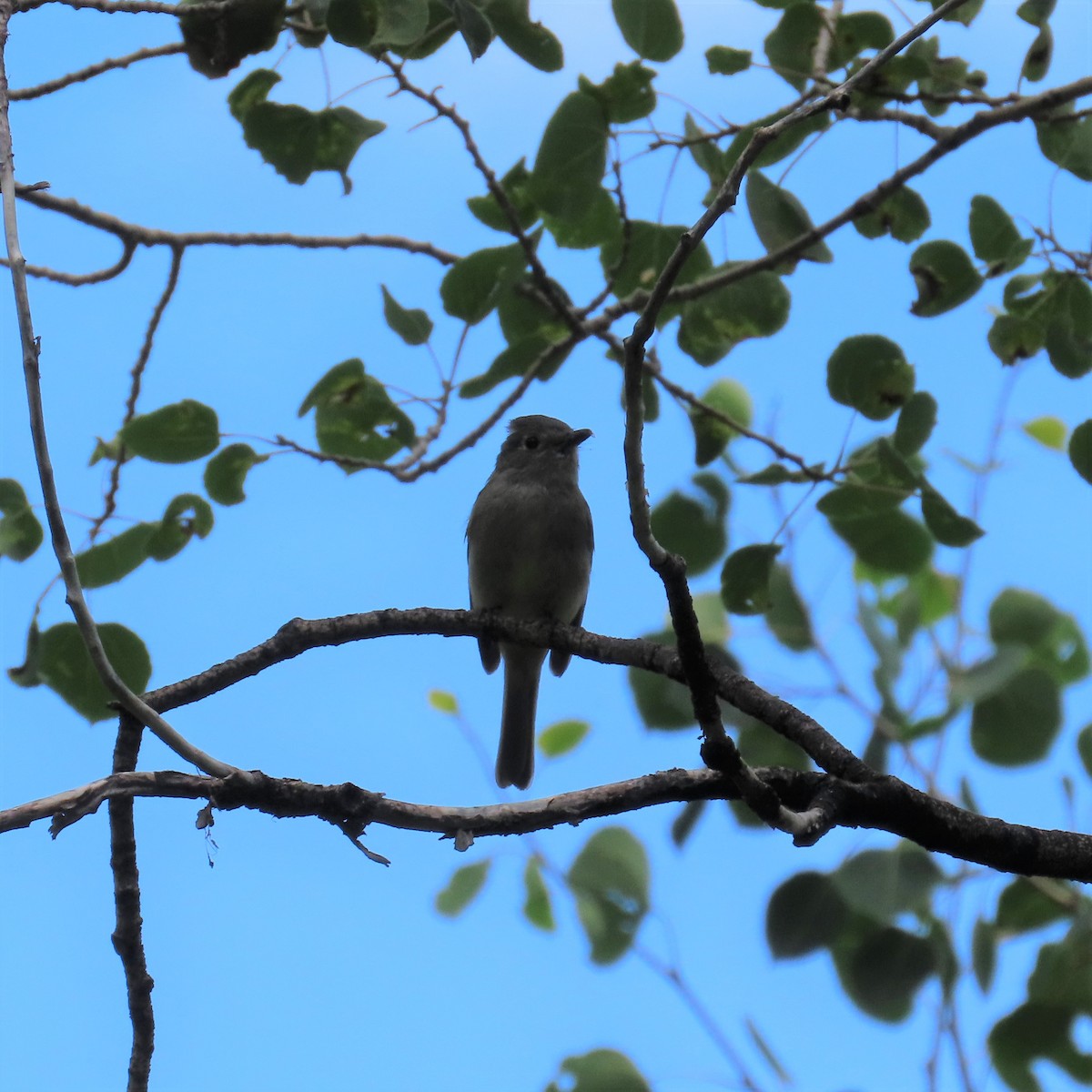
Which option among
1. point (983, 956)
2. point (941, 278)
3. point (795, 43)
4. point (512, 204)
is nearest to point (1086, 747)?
point (983, 956)

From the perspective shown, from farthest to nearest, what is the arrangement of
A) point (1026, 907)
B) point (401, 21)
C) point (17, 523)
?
1. point (17, 523)
2. point (1026, 907)
3. point (401, 21)

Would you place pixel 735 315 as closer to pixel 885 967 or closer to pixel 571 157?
pixel 571 157

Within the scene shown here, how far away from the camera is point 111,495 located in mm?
4238

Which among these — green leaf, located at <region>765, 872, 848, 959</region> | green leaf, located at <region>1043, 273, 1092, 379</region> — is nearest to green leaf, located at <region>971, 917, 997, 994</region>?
green leaf, located at <region>765, 872, 848, 959</region>

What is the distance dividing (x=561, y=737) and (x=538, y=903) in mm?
598

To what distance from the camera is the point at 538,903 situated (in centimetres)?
446

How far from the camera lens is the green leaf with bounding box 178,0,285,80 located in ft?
12.7

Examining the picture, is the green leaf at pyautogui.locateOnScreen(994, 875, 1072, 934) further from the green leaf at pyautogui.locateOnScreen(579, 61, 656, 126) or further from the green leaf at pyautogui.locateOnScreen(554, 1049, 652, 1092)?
the green leaf at pyautogui.locateOnScreen(579, 61, 656, 126)

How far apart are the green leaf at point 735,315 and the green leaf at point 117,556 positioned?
203 centimetres

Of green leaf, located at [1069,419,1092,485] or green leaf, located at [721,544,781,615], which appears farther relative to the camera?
green leaf, located at [721,544,781,615]

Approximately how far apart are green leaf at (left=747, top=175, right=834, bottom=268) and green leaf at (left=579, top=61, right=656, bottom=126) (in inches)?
16.9

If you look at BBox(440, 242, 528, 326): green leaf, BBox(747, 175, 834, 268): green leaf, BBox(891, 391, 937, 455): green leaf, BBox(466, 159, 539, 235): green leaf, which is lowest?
BBox(891, 391, 937, 455): green leaf

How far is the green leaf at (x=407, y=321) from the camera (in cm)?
462

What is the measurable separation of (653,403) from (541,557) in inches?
72.3
